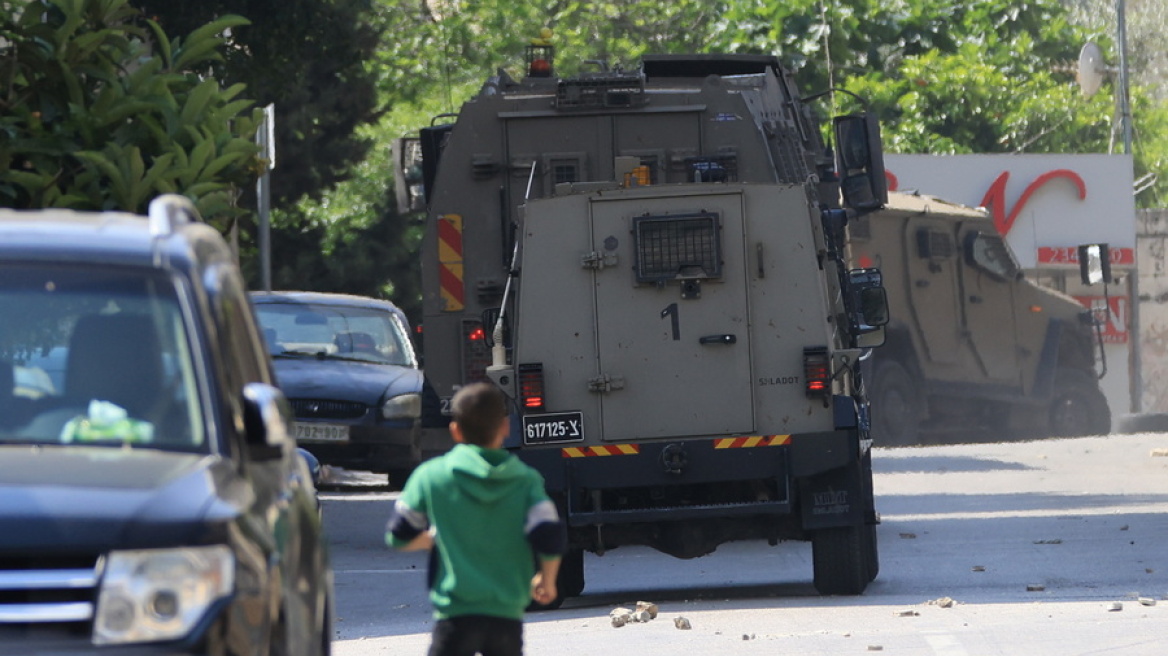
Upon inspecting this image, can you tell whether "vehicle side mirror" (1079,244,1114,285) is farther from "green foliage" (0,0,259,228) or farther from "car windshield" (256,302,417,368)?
"green foliage" (0,0,259,228)

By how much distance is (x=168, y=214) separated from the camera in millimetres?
5738

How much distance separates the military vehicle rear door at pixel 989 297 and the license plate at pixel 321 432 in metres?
9.86

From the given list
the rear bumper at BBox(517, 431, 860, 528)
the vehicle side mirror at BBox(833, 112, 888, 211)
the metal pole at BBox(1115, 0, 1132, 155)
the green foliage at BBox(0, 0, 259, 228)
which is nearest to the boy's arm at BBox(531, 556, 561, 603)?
the green foliage at BBox(0, 0, 259, 228)

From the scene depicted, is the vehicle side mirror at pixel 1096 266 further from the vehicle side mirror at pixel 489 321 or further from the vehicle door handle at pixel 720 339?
the vehicle door handle at pixel 720 339

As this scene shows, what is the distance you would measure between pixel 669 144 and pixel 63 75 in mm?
4711

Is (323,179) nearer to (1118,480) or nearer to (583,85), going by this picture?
(1118,480)

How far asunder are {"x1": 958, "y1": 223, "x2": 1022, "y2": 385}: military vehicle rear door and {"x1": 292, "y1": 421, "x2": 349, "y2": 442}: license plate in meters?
9.86

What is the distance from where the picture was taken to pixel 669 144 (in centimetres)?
1386

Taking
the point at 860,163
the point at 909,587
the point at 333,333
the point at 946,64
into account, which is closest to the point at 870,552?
the point at 909,587

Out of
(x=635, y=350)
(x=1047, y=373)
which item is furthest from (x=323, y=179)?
(x=635, y=350)

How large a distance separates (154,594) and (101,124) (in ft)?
18.6

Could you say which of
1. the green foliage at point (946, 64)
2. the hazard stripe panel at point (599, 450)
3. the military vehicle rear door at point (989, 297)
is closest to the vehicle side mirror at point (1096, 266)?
the military vehicle rear door at point (989, 297)

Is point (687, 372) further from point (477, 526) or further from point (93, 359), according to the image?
point (93, 359)

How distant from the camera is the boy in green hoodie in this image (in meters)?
5.91
